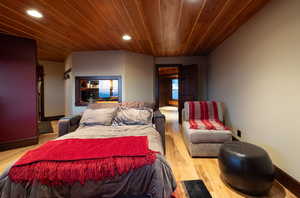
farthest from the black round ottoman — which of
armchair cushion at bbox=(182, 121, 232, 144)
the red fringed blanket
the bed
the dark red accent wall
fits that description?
the dark red accent wall

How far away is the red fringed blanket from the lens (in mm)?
1136

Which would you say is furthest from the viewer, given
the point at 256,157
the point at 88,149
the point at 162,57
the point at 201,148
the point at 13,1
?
the point at 162,57

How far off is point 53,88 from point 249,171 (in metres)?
6.56

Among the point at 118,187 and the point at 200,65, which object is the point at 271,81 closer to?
the point at 118,187

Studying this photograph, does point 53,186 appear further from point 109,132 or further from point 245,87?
point 245,87

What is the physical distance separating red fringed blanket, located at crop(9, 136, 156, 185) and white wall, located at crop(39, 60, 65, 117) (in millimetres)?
5106

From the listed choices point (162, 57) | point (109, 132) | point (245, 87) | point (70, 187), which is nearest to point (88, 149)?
point (70, 187)

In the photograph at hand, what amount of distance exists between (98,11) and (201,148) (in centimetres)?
275

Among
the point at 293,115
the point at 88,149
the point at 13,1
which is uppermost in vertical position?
the point at 13,1

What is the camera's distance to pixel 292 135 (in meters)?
1.61

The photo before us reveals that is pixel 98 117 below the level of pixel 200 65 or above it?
below

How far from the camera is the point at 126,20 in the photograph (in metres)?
2.33

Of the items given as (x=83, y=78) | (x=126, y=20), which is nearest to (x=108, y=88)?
(x=83, y=78)

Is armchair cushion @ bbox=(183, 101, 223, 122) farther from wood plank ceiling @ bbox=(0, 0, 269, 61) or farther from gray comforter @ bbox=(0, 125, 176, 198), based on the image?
gray comforter @ bbox=(0, 125, 176, 198)
